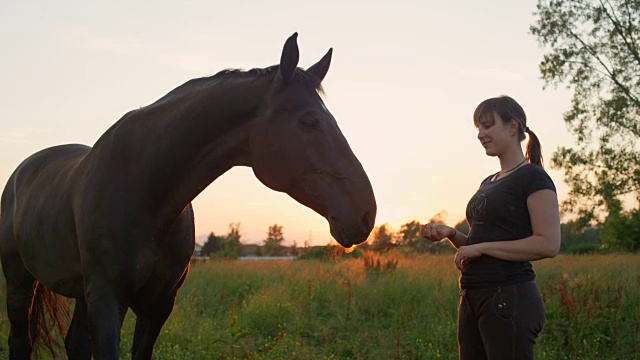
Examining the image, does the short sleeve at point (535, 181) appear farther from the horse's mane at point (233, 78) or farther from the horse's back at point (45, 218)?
the horse's back at point (45, 218)

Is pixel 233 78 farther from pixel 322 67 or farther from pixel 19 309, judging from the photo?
pixel 19 309

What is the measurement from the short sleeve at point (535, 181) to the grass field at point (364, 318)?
3878mm

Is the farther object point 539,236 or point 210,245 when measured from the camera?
point 210,245

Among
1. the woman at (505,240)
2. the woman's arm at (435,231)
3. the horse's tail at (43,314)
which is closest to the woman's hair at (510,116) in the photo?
the woman at (505,240)

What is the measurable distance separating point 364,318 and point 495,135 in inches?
231

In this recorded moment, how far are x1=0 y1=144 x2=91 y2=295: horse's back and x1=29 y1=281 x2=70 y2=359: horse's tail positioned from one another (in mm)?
490

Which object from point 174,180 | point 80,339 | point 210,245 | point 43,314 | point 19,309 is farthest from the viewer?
point 210,245

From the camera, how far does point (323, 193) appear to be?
242 cm

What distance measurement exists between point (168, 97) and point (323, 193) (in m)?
1.11

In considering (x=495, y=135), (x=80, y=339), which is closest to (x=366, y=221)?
(x=495, y=135)

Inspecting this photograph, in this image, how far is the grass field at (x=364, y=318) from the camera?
6152 millimetres

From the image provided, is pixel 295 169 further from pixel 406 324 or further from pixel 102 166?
pixel 406 324

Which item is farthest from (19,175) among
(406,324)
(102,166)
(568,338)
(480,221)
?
(568,338)

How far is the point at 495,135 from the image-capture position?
2.48m
